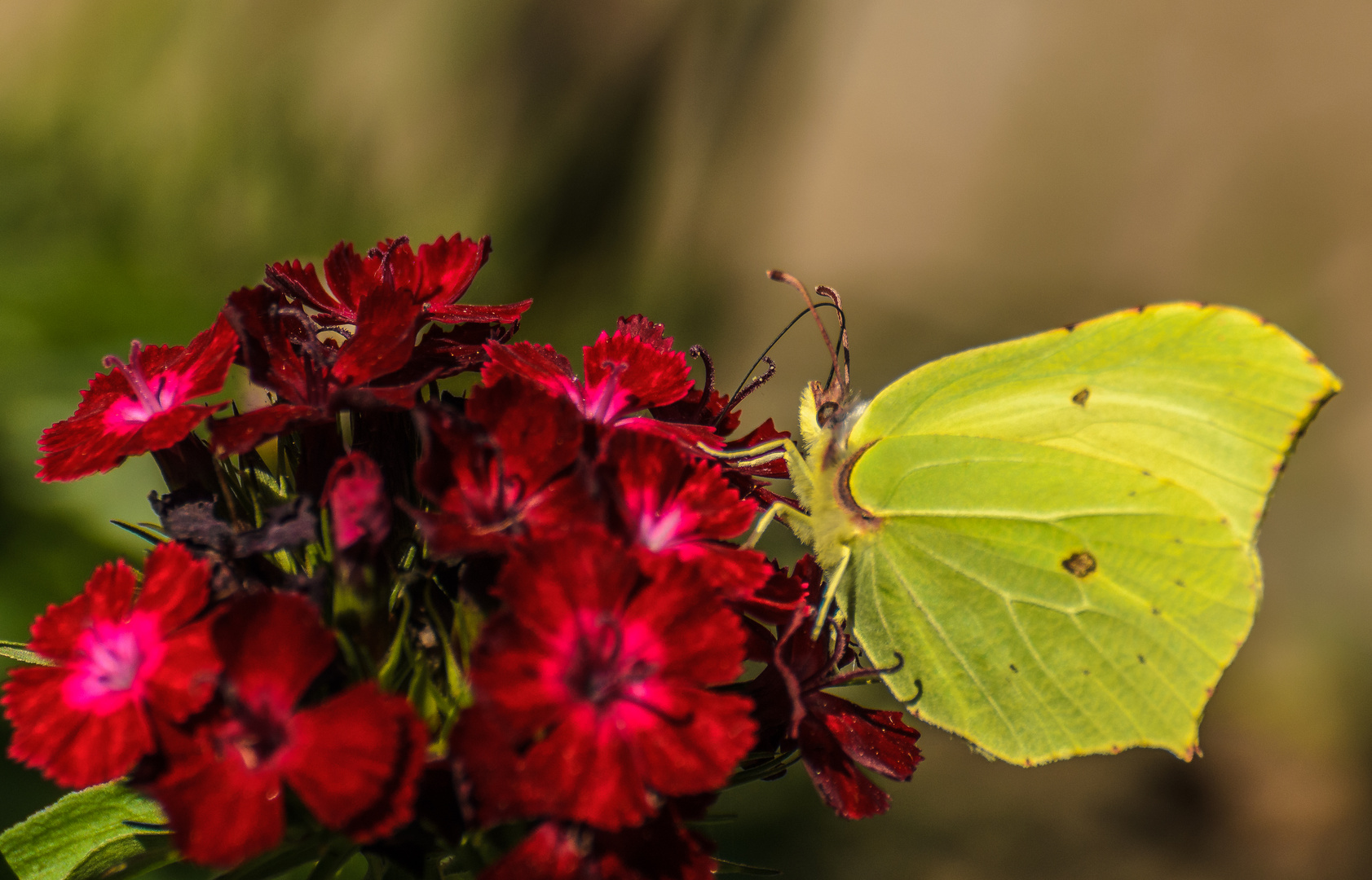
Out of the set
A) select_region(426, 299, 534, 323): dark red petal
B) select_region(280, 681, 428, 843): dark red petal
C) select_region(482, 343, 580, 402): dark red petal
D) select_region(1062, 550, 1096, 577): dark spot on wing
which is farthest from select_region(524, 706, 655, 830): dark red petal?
select_region(1062, 550, 1096, 577): dark spot on wing

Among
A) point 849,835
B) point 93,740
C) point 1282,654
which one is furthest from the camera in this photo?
point 1282,654

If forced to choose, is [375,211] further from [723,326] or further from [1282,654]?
[1282,654]

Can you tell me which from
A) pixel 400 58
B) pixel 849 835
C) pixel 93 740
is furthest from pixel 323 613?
pixel 400 58

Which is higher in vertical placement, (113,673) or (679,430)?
(679,430)

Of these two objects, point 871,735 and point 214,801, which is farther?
point 871,735

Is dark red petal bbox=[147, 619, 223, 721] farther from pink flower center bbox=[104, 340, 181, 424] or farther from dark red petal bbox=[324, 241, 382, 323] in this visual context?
dark red petal bbox=[324, 241, 382, 323]

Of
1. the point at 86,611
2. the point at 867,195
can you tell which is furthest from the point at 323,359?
the point at 867,195

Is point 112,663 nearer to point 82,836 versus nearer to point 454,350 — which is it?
point 82,836

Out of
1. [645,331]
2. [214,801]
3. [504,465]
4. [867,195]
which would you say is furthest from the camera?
[867,195]
